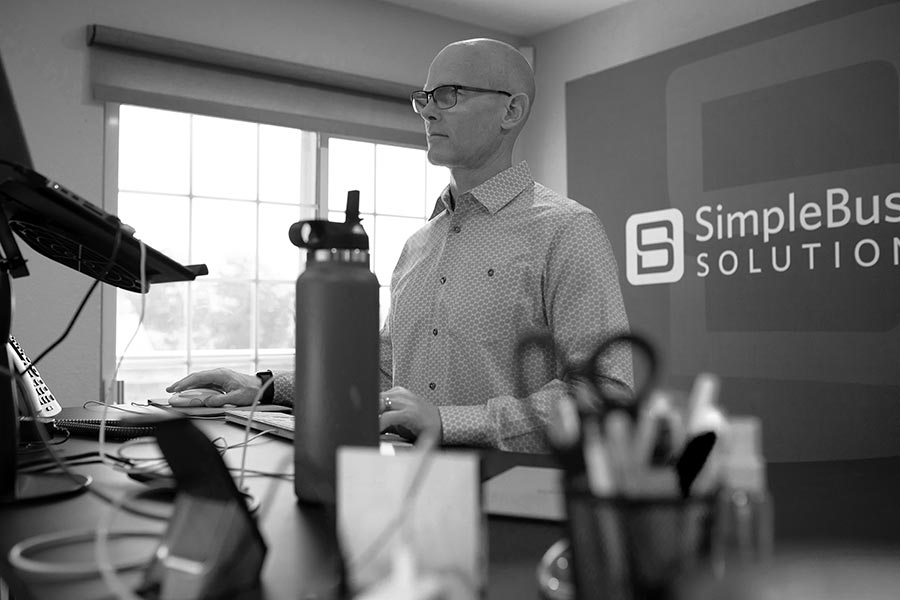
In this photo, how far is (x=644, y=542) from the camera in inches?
14.6

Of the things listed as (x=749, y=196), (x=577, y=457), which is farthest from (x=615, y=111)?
(x=577, y=457)

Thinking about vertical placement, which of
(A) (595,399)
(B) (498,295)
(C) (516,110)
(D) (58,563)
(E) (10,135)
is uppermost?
(C) (516,110)

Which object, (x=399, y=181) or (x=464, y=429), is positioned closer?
(x=464, y=429)

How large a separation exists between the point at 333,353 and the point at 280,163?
11.4 ft

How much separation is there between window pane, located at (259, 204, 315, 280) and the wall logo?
1672mm

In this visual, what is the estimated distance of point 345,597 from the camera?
1.44ft

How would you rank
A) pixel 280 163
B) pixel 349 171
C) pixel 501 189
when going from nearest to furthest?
pixel 501 189, pixel 280 163, pixel 349 171

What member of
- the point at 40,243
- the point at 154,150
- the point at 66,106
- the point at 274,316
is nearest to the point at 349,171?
the point at 274,316

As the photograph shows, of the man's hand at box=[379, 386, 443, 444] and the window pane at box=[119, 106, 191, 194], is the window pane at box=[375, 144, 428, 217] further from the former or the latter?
the man's hand at box=[379, 386, 443, 444]

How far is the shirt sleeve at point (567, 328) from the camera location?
113 cm

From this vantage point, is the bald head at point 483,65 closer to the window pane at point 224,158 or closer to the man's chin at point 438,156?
the man's chin at point 438,156

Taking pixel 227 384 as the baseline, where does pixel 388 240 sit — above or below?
above

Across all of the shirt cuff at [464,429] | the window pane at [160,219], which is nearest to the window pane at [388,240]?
the window pane at [160,219]

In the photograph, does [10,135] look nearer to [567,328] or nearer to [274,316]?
[567,328]
